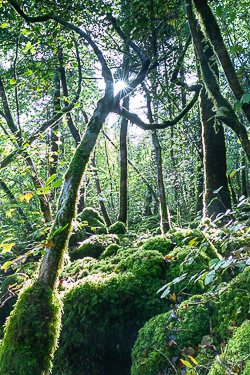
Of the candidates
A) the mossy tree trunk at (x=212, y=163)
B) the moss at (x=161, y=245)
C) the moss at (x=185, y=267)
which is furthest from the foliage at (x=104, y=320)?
the mossy tree trunk at (x=212, y=163)

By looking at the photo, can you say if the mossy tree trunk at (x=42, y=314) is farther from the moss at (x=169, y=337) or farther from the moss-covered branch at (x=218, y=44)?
the moss-covered branch at (x=218, y=44)

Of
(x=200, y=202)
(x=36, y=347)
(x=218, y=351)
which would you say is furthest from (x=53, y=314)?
(x=200, y=202)

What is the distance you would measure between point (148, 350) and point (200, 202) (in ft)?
28.6

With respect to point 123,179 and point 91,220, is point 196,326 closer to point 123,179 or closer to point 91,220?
point 91,220

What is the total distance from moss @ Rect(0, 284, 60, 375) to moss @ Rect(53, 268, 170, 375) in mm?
667

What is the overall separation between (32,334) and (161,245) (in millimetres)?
2635

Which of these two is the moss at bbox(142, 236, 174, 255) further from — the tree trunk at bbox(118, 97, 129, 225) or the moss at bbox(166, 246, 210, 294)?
the tree trunk at bbox(118, 97, 129, 225)

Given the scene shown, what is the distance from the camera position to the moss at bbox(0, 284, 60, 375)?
2396mm

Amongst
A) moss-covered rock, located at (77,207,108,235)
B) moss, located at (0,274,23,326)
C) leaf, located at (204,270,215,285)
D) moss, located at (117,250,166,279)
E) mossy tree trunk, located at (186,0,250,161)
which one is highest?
mossy tree trunk, located at (186,0,250,161)

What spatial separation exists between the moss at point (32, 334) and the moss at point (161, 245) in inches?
84.1

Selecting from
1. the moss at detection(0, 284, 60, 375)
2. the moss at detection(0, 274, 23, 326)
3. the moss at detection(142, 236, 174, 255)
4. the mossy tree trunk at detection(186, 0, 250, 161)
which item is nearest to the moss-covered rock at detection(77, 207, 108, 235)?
the moss at detection(0, 274, 23, 326)

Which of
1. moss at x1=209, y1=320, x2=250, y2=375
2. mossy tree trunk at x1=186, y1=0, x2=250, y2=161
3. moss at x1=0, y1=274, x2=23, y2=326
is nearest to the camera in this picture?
moss at x1=209, y1=320, x2=250, y2=375

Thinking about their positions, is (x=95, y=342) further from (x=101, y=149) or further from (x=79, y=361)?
(x=101, y=149)

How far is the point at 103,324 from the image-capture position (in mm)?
3418
